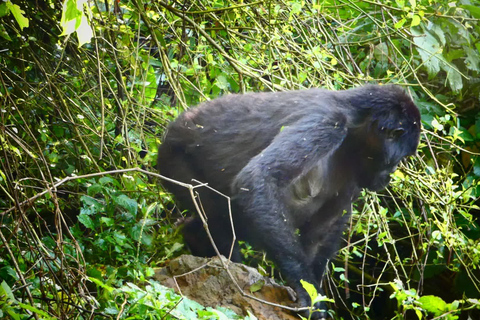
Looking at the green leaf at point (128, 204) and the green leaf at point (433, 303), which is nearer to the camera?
the green leaf at point (433, 303)

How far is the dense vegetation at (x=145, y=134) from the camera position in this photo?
2156mm

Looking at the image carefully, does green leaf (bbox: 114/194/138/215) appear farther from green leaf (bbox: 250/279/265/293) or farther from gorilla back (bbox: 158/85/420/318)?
green leaf (bbox: 250/279/265/293)

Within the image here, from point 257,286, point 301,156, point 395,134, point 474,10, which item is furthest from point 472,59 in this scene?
point 257,286

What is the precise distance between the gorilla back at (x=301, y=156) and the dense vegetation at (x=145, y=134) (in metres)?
0.16

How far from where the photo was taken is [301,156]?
2895 mm

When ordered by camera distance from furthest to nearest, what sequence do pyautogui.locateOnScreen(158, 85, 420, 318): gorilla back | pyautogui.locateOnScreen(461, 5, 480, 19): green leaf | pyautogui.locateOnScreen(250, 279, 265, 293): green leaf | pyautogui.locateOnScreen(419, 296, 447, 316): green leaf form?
pyautogui.locateOnScreen(461, 5, 480, 19): green leaf → pyautogui.locateOnScreen(158, 85, 420, 318): gorilla back → pyautogui.locateOnScreen(250, 279, 265, 293): green leaf → pyautogui.locateOnScreen(419, 296, 447, 316): green leaf

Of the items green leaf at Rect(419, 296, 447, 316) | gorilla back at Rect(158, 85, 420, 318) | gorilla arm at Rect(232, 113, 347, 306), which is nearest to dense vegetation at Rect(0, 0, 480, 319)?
green leaf at Rect(419, 296, 447, 316)

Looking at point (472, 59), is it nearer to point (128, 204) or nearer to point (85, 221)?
point (128, 204)

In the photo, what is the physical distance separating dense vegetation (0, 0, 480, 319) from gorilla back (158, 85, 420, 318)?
16cm

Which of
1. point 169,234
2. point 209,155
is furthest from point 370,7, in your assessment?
point 169,234

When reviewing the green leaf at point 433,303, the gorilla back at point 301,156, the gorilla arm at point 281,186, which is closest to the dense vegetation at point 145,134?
the green leaf at point 433,303

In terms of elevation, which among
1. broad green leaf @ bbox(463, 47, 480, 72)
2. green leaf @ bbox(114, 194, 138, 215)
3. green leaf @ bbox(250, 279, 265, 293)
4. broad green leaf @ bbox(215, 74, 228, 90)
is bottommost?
green leaf @ bbox(250, 279, 265, 293)

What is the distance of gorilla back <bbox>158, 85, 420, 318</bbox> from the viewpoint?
117 inches

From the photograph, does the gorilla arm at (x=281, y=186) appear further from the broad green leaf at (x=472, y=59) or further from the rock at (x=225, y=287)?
the broad green leaf at (x=472, y=59)
